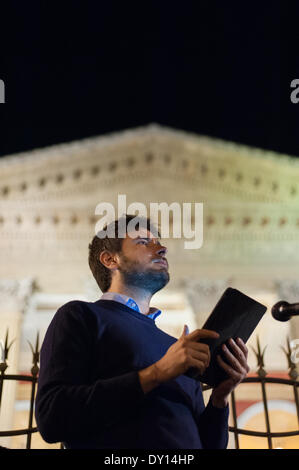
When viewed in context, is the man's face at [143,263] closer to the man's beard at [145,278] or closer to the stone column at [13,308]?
Answer: the man's beard at [145,278]

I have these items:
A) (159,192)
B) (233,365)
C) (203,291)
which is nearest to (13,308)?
(203,291)

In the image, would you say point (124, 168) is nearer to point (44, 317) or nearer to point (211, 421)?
point (44, 317)

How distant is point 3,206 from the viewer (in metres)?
12.3

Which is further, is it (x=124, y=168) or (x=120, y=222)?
(x=124, y=168)

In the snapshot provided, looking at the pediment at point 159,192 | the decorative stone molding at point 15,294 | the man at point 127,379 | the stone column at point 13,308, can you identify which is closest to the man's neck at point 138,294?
the man at point 127,379

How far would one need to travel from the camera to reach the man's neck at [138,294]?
6.52ft

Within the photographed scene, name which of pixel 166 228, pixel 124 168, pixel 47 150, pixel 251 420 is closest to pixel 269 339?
pixel 251 420

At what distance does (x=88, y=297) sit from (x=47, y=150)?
13.0 ft

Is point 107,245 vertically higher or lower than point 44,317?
higher

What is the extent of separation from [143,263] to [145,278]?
7cm

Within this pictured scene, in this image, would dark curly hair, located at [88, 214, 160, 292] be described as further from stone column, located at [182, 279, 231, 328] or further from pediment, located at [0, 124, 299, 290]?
pediment, located at [0, 124, 299, 290]

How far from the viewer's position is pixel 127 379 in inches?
58.7

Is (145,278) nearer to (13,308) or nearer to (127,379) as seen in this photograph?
(127,379)

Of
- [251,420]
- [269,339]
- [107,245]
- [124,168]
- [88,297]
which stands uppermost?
[124,168]
